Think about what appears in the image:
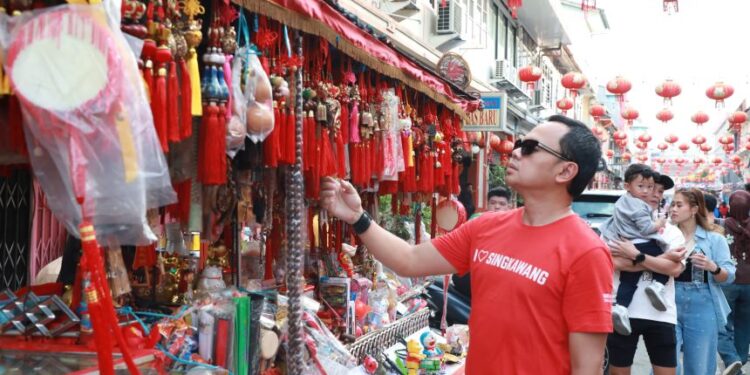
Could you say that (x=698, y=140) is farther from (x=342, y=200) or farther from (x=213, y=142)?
(x=213, y=142)

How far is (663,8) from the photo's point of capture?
1270 cm

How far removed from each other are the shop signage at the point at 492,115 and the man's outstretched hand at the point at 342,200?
8622mm

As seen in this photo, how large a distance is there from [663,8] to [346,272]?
1070cm

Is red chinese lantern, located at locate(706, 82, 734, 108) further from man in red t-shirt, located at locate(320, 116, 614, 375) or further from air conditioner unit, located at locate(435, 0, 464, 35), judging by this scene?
man in red t-shirt, located at locate(320, 116, 614, 375)

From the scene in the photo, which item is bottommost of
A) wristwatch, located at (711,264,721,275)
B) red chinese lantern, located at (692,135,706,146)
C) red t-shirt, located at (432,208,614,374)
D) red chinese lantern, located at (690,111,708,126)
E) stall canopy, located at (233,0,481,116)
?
wristwatch, located at (711,264,721,275)

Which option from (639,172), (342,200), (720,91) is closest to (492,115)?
(639,172)

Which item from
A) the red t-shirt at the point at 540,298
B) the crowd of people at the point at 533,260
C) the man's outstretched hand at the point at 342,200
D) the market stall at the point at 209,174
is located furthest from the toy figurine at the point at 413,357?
the red t-shirt at the point at 540,298

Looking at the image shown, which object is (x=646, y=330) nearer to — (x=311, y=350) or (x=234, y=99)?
(x=311, y=350)

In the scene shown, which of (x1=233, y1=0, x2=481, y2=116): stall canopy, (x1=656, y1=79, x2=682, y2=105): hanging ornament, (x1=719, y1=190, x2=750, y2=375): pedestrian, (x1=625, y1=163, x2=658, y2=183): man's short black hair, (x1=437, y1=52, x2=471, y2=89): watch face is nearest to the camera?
(x1=233, y1=0, x2=481, y2=116): stall canopy

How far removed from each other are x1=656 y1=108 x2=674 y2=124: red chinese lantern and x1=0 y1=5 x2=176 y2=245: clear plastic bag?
96.1ft

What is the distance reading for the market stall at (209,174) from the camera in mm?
1708

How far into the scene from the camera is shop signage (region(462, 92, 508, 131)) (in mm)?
11625

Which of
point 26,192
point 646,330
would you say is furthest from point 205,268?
point 646,330

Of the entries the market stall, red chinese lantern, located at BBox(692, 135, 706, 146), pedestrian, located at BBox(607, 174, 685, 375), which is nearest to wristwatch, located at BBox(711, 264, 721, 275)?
pedestrian, located at BBox(607, 174, 685, 375)
